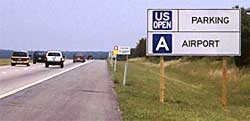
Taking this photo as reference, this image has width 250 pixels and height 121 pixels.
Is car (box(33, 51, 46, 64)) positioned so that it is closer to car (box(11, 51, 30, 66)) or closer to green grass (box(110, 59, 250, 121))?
car (box(11, 51, 30, 66))

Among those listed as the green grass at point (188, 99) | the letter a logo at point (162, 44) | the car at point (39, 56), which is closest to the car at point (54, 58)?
the green grass at point (188, 99)

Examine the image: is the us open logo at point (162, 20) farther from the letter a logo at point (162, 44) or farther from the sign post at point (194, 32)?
the letter a logo at point (162, 44)

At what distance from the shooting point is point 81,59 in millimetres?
97438

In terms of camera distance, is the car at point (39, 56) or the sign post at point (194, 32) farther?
the car at point (39, 56)

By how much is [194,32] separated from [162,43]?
1.15 meters

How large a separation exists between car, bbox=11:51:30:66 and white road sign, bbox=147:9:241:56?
4551 cm

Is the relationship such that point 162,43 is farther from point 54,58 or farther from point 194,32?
point 54,58

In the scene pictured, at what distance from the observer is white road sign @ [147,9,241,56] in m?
19.6

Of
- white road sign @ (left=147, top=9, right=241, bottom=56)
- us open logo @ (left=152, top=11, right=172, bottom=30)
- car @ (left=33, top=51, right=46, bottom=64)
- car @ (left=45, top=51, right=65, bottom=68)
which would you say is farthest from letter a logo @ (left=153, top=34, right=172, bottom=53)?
car @ (left=33, top=51, right=46, bottom=64)

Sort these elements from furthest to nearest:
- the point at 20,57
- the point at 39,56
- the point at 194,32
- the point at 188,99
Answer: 1. the point at 39,56
2. the point at 20,57
3. the point at 188,99
4. the point at 194,32

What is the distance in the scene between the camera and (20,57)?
214 ft

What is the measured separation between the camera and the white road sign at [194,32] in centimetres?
1959

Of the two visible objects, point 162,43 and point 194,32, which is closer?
point 194,32

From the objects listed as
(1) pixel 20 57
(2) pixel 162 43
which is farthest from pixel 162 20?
(1) pixel 20 57
